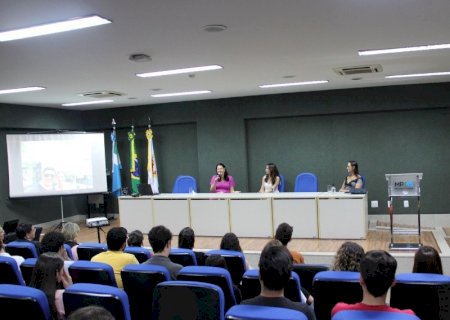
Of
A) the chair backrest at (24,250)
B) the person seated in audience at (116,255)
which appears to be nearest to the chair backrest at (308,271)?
the person seated in audience at (116,255)

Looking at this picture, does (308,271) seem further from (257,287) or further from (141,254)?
(141,254)

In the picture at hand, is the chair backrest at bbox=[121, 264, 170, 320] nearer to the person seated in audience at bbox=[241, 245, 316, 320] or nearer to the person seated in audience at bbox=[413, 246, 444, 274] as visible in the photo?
the person seated in audience at bbox=[241, 245, 316, 320]

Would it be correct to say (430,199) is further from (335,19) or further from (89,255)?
(89,255)

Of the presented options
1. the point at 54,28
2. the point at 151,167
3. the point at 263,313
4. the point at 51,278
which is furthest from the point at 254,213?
the point at 263,313

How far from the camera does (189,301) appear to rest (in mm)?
2498

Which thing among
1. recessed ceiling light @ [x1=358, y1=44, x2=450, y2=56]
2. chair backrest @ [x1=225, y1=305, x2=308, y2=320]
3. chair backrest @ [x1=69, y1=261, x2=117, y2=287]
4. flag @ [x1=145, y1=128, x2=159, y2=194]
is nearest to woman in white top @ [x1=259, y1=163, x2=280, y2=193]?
flag @ [x1=145, y1=128, x2=159, y2=194]

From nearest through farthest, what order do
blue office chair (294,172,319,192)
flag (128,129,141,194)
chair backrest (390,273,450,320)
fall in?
chair backrest (390,273,450,320)
blue office chair (294,172,319,192)
flag (128,129,141,194)

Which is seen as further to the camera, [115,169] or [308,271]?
[115,169]

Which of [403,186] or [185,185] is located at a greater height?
[185,185]

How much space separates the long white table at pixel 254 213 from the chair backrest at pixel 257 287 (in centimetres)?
452

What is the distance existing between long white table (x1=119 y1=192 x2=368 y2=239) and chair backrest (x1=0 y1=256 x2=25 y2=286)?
464 centimetres

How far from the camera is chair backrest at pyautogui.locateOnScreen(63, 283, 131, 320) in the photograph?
8.00 feet

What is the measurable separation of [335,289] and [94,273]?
5.39ft

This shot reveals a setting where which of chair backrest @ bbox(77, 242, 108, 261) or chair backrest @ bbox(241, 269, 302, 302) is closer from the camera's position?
chair backrest @ bbox(241, 269, 302, 302)
